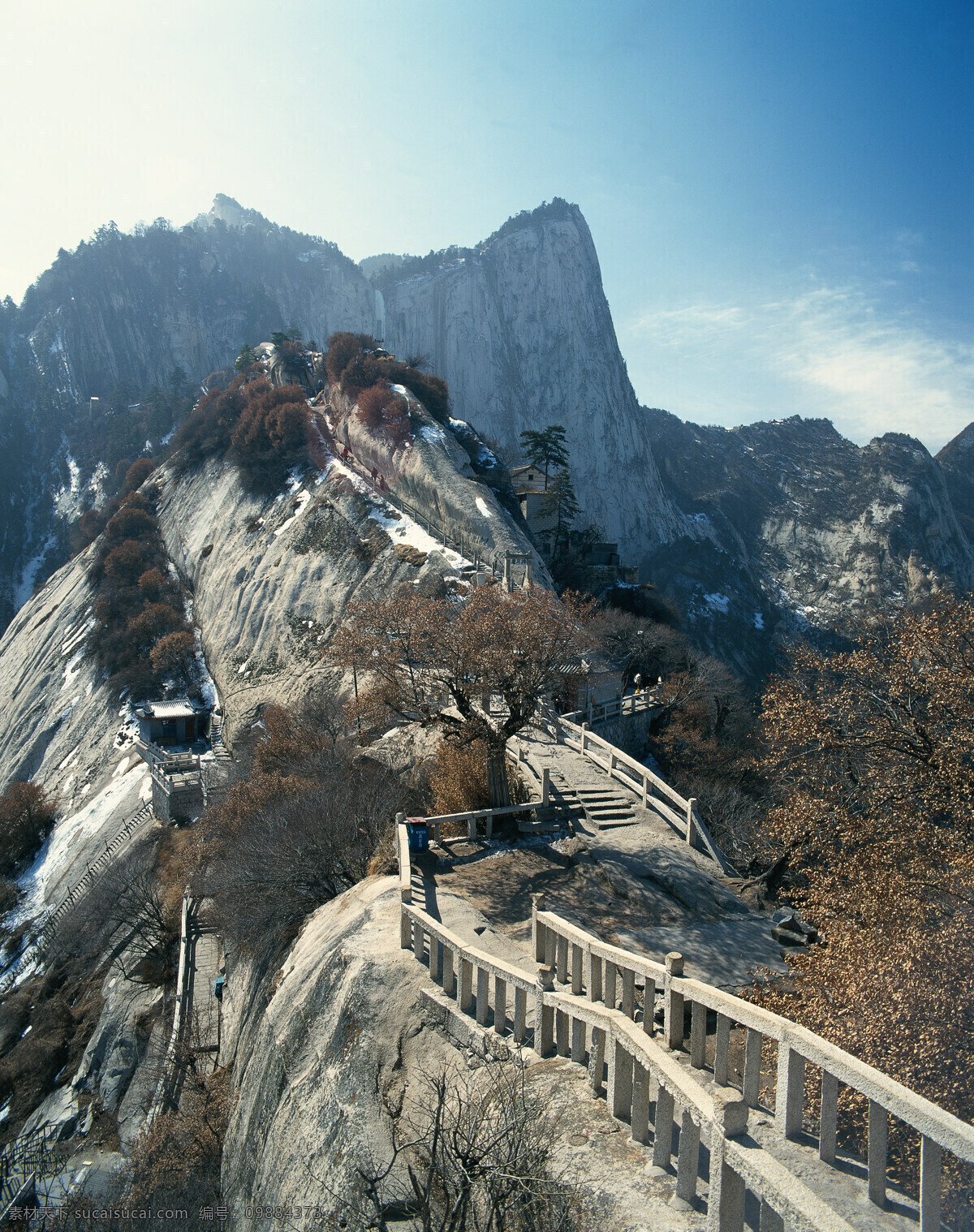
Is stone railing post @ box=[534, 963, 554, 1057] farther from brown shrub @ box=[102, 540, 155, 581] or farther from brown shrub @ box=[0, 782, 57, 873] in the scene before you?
brown shrub @ box=[102, 540, 155, 581]

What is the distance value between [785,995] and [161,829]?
26.3 metres

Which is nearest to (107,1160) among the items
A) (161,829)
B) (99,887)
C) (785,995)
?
(99,887)

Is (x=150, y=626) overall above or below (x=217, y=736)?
above

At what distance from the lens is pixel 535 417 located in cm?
11006

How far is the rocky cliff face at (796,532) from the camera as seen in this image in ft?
324

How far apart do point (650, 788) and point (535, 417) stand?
96285 mm

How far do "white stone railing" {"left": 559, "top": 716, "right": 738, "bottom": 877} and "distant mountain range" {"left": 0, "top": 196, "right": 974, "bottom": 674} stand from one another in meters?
64.6

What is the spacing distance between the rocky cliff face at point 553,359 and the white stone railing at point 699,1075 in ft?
320

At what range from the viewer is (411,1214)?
6.50 metres

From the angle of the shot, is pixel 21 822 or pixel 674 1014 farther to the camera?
pixel 21 822

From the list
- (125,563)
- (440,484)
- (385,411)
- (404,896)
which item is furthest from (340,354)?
(404,896)

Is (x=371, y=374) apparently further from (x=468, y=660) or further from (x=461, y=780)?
(x=461, y=780)

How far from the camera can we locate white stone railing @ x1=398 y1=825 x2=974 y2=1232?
4.09 m

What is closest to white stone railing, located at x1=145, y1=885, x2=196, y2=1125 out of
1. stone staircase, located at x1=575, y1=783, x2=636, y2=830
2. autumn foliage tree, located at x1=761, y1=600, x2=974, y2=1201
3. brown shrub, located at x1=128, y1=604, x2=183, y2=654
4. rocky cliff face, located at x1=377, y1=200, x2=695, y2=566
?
stone staircase, located at x1=575, y1=783, x2=636, y2=830
